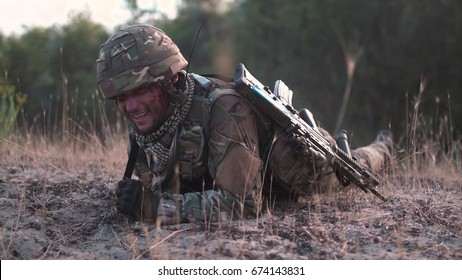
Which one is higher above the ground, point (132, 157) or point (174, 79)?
point (174, 79)

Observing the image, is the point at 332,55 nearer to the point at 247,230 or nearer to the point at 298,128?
the point at 298,128

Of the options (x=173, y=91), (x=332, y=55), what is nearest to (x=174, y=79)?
(x=173, y=91)

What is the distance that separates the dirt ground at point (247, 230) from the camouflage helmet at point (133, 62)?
0.84 meters

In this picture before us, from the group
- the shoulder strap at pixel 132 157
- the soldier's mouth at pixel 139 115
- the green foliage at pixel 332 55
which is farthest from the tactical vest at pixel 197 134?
the green foliage at pixel 332 55

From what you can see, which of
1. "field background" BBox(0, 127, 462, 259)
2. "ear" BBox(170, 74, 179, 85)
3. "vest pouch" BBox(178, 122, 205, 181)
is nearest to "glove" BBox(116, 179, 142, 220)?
"field background" BBox(0, 127, 462, 259)

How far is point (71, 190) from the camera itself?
497cm

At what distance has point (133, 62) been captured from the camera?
400 centimetres

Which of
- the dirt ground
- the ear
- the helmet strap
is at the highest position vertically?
the ear

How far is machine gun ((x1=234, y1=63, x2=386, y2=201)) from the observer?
13.6ft

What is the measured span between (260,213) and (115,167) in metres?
2.36

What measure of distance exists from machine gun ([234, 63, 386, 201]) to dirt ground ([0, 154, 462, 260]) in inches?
7.0

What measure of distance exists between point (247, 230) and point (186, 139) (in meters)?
0.72

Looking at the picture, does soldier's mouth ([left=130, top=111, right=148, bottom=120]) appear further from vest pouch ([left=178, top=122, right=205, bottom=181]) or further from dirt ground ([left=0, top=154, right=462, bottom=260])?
dirt ground ([left=0, top=154, right=462, bottom=260])
